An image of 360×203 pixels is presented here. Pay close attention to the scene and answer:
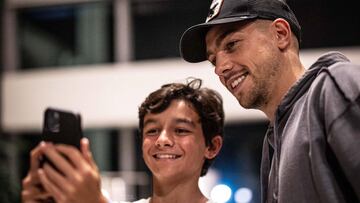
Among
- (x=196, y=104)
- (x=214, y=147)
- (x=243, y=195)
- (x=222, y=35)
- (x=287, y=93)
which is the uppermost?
(x=222, y=35)

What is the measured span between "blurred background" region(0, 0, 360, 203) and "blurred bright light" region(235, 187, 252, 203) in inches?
14.0

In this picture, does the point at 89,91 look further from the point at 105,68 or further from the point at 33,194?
the point at 33,194

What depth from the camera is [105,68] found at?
228 inches

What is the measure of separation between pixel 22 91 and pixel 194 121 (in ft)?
15.4

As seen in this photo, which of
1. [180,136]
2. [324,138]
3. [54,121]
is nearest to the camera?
[54,121]

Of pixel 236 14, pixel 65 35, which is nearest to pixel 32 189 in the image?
pixel 236 14

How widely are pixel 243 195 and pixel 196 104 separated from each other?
9.85 feet

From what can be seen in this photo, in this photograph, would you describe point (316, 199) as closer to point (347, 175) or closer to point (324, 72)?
point (347, 175)

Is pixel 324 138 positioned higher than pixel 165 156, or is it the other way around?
pixel 324 138

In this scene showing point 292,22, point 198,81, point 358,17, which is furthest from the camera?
point 358,17

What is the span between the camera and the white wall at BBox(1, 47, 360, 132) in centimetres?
557

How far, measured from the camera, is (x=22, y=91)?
5965 mm

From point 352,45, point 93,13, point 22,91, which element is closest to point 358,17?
point 352,45

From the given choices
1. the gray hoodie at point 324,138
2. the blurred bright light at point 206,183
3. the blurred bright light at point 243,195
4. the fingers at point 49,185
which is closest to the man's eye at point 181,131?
the blurred bright light at point 206,183
